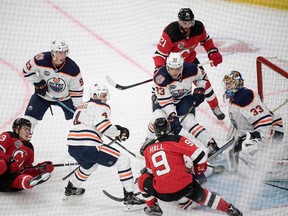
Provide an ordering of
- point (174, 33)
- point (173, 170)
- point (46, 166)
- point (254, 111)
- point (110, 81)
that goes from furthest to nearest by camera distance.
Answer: point (110, 81) → point (174, 33) → point (46, 166) → point (254, 111) → point (173, 170)

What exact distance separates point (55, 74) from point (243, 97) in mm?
1363

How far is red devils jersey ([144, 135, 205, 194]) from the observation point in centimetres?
372

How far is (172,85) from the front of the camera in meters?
4.51

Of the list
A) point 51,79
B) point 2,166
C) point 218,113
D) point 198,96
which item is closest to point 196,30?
point 198,96

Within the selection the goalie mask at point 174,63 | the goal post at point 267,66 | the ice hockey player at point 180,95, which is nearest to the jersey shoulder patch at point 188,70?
the ice hockey player at point 180,95

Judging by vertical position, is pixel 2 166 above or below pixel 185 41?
below

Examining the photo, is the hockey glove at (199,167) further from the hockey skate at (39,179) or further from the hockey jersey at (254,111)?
the hockey skate at (39,179)

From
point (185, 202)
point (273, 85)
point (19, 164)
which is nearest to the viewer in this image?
point (185, 202)

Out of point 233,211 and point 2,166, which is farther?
point 2,166

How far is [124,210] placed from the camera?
411cm

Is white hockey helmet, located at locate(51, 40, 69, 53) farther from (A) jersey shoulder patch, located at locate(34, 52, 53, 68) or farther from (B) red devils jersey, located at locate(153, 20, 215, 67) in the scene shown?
(B) red devils jersey, located at locate(153, 20, 215, 67)

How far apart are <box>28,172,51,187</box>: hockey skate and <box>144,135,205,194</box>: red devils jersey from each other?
0.80m

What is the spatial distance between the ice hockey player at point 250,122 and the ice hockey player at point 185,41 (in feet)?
1.79

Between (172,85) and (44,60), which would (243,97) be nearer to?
(172,85)
